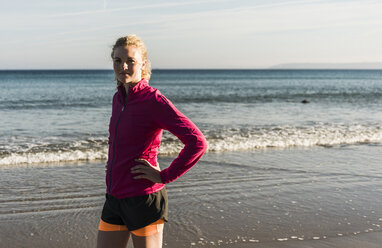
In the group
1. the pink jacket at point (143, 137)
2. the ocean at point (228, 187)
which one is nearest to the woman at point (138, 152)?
the pink jacket at point (143, 137)

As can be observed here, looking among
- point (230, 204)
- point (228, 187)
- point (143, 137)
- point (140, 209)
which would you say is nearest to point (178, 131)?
point (143, 137)

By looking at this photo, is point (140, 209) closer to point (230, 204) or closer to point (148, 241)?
point (148, 241)

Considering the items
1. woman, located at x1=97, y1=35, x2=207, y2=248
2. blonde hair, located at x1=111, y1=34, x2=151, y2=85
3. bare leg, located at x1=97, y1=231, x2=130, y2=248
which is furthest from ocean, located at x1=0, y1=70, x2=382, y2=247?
blonde hair, located at x1=111, y1=34, x2=151, y2=85

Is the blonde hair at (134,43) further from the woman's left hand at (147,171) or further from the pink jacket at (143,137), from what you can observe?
the woman's left hand at (147,171)

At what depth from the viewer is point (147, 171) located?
2.27 metres

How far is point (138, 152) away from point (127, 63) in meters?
0.53

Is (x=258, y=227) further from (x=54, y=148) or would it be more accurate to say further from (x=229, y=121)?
(x=229, y=121)

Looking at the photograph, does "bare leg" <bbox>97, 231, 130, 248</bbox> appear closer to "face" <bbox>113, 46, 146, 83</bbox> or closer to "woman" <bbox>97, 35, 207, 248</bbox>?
"woman" <bbox>97, 35, 207, 248</bbox>

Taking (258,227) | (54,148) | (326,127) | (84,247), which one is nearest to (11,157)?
(54,148)

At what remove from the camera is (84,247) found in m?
4.50

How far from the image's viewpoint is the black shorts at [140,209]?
2.34 meters

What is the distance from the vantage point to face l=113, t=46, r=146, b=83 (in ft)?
7.77

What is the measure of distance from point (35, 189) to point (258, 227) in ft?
12.7

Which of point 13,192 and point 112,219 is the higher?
point 112,219
